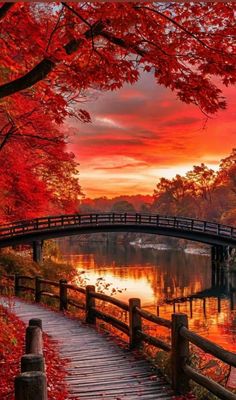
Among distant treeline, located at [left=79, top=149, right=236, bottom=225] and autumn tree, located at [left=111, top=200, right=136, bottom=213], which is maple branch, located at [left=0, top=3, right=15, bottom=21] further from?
autumn tree, located at [left=111, top=200, right=136, bottom=213]

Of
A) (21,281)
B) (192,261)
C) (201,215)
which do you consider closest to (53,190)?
(21,281)

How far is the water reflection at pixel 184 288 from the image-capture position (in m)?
26.3

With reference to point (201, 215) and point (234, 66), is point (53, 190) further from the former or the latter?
point (201, 215)

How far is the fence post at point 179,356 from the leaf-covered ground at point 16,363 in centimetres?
187

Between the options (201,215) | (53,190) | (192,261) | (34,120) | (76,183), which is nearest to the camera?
(34,120)

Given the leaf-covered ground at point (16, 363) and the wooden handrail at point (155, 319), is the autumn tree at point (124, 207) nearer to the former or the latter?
the leaf-covered ground at point (16, 363)

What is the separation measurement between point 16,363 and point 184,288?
31573mm

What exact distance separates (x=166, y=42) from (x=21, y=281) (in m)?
20.5

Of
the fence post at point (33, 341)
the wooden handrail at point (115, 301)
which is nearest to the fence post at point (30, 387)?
the fence post at point (33, 341)

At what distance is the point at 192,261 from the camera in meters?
63.4

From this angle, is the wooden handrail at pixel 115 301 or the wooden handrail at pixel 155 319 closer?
the wooden handrail at pixel 155 319

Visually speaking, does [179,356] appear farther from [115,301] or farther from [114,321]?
[114,321]

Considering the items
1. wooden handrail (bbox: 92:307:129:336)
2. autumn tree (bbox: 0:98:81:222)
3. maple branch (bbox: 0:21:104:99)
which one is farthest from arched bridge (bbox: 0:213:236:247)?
maple branch (bbox: 0:21:104:99)

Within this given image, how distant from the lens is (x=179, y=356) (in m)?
8.83
